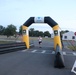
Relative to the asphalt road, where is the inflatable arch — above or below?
above

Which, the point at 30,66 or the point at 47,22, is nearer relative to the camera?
the point at 30,66

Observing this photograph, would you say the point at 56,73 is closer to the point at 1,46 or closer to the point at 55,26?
the point at 1,46

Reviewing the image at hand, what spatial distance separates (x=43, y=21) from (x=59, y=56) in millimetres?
16556

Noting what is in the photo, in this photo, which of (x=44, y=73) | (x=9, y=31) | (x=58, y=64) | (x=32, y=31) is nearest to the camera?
(x=44, y=73)

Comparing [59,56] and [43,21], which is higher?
[43,21]

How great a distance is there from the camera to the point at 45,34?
15800cm

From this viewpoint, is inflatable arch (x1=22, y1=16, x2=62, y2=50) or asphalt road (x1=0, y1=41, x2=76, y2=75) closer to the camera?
asphalt road (x1=0, y1=41, x2=76, y2=75)

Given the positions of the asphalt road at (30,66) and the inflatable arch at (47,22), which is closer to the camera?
the asphalt road at (30,66)

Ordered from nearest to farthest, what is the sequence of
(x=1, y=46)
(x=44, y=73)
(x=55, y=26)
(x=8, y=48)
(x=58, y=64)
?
1. (x=44, y=73)
2. (x=58, y=64)
3. (x=1, y=46)
4. (x=8, y=48)
5. (x=55, y=26)

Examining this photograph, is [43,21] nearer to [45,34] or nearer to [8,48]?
[8,48]

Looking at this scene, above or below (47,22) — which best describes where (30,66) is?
below

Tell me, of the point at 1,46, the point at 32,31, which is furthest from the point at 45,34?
the point at 1,46

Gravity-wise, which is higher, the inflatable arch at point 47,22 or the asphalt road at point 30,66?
the inflatable arch at point 47,22

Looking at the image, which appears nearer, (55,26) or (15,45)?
(15,45)
